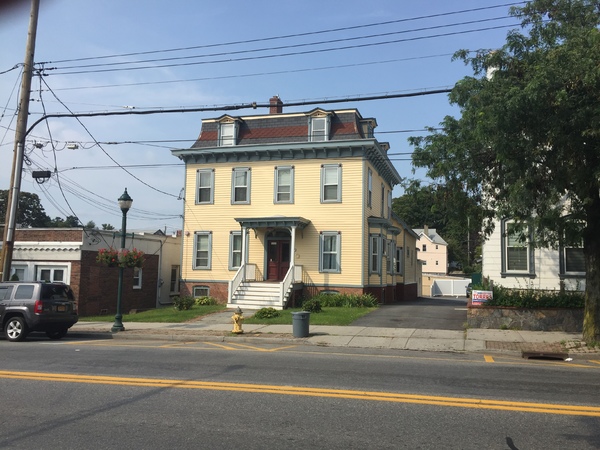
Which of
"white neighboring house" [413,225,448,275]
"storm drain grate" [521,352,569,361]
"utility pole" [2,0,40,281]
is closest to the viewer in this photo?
"storm drain grate" [521,352,569,361]

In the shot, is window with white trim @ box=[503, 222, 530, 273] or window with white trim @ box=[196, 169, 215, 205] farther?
window with white trim @ box=[196, 169, 215, 205]

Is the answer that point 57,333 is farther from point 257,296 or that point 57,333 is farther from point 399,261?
point 399,261

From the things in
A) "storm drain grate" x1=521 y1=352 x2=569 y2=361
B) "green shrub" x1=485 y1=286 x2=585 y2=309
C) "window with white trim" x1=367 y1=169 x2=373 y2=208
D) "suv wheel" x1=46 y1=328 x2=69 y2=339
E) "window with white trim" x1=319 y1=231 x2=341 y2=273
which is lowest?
"suv wheel" x1=46 y1=328 x2=69 y2=339

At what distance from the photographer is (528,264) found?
19.3 m

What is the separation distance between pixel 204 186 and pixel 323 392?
21.7 m

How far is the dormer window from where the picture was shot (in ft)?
91.7

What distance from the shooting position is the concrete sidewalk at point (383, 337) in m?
13.8

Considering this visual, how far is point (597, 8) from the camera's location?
42.7 ft

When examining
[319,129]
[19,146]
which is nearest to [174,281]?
[319,129]

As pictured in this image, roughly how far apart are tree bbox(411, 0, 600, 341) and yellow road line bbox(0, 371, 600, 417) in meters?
6.28

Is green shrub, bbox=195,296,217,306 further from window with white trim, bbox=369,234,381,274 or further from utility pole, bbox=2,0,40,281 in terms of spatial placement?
utility pole, bbox=2,0,40,281

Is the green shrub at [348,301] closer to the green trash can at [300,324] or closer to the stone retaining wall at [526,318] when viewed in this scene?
the stone retaining wall at [526,318]

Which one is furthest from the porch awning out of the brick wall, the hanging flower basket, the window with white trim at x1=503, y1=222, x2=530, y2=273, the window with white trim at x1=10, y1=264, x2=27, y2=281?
the window with white trim at x1=10, y1=264, x2=27, y2=281

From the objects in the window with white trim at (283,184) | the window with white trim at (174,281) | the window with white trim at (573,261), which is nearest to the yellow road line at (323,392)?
the window with white trim at (573,261)
